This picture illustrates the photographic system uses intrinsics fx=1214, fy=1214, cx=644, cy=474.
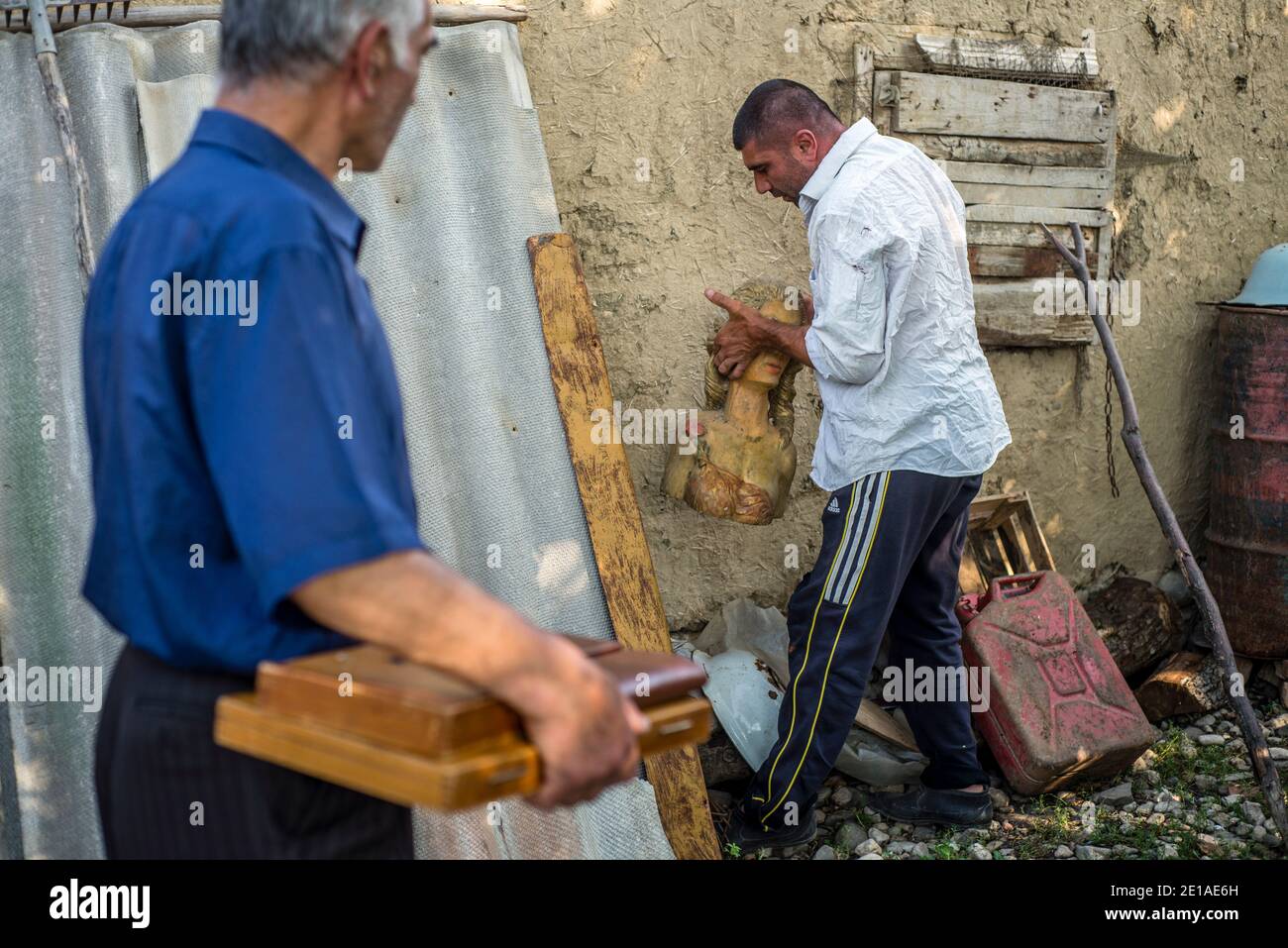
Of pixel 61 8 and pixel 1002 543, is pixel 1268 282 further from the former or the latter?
pixel 61 8

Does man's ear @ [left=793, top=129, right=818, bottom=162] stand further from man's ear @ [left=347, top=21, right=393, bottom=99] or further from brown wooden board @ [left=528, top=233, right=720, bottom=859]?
man's ear @ [left=347, top=21, right=393, bottom=99]

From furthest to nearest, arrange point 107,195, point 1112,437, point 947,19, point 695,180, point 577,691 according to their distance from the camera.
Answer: point 1112,437
point 947,19
point 695,180
point 107,195
point 577,691

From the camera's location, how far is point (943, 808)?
3.72m

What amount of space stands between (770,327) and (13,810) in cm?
225

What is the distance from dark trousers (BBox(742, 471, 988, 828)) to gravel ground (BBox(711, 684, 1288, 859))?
0.83 feet

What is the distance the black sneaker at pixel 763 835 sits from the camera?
3.46 m

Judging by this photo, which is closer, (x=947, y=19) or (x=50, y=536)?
(x=50, y=536)

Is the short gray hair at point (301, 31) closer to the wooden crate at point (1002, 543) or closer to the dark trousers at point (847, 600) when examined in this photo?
the dark trousers at point (847, 600)

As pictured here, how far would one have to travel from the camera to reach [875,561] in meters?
3.32

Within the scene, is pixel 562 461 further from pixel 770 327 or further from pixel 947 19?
pixel 947 19

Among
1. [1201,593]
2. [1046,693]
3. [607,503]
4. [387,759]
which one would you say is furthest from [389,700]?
[1201,593]

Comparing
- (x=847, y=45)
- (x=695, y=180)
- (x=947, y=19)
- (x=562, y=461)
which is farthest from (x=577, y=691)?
(x=947, y=19)

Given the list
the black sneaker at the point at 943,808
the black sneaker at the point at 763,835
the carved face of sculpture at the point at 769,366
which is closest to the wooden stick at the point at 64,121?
the carved face of sculpture at the point at 769,366

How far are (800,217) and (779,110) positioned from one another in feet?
2.57
